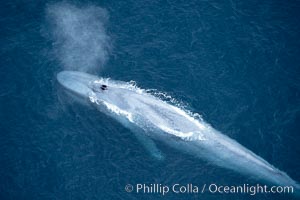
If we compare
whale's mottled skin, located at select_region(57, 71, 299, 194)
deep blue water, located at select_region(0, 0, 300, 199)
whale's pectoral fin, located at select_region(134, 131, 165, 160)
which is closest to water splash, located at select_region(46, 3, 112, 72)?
deep blue water, located at select_region(0, 0, 300, 199)

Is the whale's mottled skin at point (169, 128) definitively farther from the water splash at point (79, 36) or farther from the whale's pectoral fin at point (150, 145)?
the water splash at point (79, 36)

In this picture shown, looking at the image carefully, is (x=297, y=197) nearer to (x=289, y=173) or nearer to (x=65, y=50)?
(x=289, y=173)

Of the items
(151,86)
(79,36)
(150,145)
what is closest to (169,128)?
(150,145)

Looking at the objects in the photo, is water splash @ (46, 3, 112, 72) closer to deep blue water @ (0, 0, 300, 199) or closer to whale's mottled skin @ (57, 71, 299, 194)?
Answer: deep blue water @ (0, 0, 300, 199)

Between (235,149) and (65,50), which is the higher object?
(65,50)

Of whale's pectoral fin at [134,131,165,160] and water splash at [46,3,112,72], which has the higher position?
water splash at [46,3,112,72]

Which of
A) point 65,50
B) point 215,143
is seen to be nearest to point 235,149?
point 215,143
